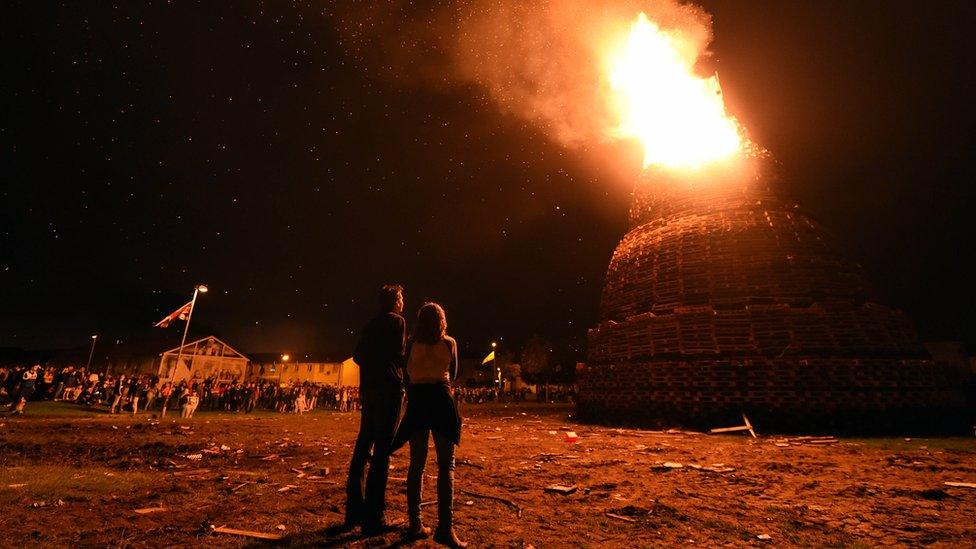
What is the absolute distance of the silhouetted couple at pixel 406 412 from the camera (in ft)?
11.9

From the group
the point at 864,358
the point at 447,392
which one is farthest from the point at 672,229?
the point at 447,392

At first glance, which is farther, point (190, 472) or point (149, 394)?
point (149, 394)

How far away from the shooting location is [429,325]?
13.4 ft

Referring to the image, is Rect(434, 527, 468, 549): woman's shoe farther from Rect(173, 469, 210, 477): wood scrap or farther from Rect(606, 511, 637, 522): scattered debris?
Rect(173, 469, 210, 477): wood scrap

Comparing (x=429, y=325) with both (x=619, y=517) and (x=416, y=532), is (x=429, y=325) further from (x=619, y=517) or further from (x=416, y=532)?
(x=619, y=517)

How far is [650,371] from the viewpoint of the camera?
14.3 m

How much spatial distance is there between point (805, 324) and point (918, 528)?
35.5ft

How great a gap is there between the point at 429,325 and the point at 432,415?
0.88 m

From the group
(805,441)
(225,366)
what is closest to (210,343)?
(225,366)

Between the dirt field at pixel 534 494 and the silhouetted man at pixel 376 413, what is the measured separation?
0.98ft

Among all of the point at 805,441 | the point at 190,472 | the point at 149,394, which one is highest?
the point at 149,394

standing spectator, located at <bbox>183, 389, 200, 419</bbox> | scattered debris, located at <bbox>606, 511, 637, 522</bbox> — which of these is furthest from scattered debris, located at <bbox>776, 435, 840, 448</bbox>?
standing spectator, located at <bbox>183, 389, 200, 419</bbox>

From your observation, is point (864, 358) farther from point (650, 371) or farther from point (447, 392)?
point (447, 392)

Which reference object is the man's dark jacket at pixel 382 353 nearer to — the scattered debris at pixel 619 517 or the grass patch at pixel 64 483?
the scattered debris at pixel 619 517
